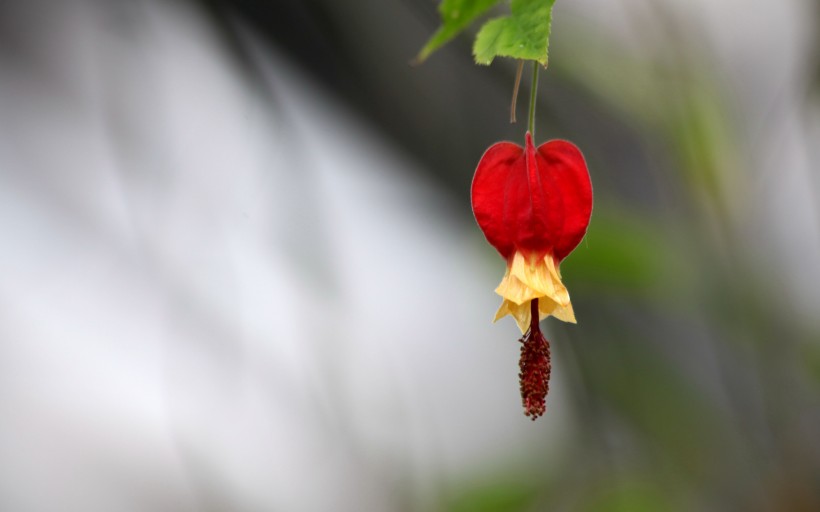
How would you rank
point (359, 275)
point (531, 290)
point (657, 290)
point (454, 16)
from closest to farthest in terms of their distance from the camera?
point (454, 16) < point (531, 290) < point (657, 290) < point (359, 275)

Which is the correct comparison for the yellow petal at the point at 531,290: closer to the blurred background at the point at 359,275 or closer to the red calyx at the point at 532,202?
the red calyx at the point at 532,202

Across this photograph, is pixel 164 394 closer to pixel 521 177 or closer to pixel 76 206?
pixel 76 206

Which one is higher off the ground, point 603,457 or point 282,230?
point 282,230

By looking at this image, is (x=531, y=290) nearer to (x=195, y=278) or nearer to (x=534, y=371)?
(x=534, y=371)

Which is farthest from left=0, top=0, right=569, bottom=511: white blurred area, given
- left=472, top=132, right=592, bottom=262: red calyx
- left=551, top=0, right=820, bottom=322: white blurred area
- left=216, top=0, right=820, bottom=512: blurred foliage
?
left=472, top=132, right=592, bottom=262: red calyx

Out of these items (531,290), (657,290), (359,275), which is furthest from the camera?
(359,275)

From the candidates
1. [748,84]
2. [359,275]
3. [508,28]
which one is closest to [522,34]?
[508,28]

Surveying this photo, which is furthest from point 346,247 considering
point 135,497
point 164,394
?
point 135,497
